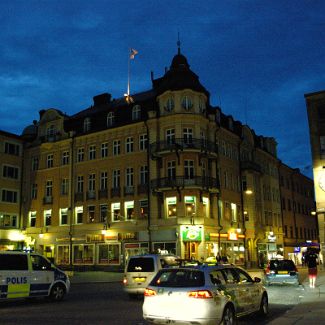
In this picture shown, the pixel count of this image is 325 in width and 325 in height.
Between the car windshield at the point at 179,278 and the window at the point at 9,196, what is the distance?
42645 millimetres

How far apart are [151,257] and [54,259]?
3158cm

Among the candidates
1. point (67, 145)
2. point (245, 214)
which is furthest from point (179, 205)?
point (67, 145)

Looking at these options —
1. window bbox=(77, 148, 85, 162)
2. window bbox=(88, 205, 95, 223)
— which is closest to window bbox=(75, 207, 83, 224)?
window bbox=(88, 205, 95, 223)

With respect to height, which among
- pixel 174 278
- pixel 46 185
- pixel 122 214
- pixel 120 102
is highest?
pixel 120 102

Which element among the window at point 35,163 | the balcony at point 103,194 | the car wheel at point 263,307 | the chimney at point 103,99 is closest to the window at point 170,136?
the balcony at point 103,194

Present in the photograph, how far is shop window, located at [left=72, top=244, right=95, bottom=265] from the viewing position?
45.4m

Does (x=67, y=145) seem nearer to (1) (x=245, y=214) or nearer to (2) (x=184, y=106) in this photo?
(2) (x=184, y=106)

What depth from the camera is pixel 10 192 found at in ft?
167

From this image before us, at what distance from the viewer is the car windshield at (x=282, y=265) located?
22484mm

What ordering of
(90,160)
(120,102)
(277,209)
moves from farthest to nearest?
(277,209) < (120,102) < (90,160)

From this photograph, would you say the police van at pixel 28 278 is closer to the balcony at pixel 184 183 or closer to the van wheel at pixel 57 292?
the van wheel at pixel 57 292

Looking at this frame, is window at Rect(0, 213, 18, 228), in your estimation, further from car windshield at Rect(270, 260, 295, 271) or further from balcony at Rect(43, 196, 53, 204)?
car windshield at Rect(270, 260, 295, 271)

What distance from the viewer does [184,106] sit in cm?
4175

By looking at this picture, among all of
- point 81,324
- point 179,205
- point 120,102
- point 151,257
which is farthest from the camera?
point 120,102
